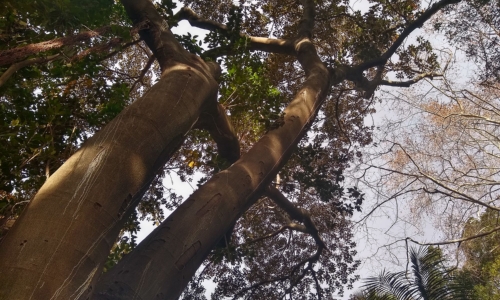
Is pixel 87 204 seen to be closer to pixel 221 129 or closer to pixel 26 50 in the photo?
pixel 26 50

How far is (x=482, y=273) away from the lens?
272 inches

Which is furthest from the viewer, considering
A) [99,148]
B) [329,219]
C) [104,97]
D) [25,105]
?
[329,219]

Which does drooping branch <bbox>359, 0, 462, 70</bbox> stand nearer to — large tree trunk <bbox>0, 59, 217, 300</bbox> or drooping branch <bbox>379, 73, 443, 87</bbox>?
drooping branch <bbox>379, 73, 443, 87</bbox>

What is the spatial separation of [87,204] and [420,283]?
9.91 feet

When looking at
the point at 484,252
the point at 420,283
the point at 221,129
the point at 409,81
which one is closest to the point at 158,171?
the point at 221,129

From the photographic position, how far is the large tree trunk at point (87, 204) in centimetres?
192

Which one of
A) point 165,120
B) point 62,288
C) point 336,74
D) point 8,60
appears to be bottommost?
point 62,288

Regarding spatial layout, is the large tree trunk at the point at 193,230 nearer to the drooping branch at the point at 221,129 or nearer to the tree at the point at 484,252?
the drooping branch at the point at 221,129

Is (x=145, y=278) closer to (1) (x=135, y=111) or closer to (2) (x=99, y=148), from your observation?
(2) (x=99, y=148)

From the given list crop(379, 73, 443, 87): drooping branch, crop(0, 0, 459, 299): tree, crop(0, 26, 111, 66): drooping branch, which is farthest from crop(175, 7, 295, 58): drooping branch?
crop(0, 26, 111, 66): drooping branch

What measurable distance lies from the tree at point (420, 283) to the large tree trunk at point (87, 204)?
2321mm

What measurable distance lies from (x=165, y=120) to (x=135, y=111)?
196 mm

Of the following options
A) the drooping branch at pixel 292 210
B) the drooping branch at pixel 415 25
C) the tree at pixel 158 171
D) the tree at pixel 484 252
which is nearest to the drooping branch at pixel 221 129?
the tree at pixel 158 171

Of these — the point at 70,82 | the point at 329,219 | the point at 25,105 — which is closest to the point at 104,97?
the point at 70,82
